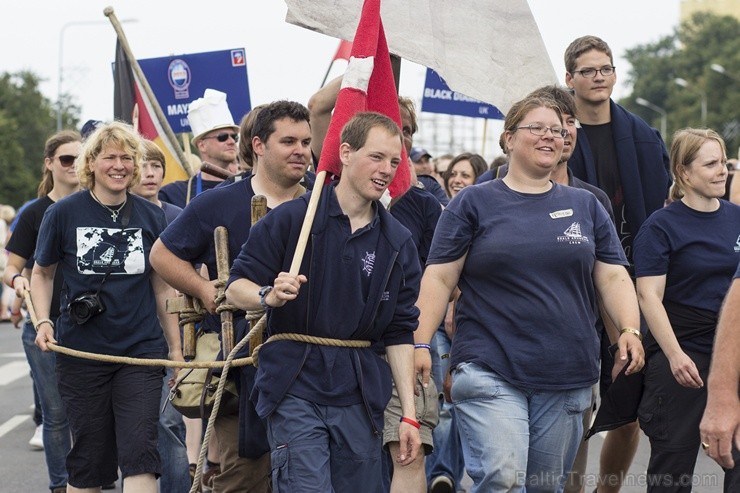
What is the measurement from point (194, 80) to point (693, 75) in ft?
330

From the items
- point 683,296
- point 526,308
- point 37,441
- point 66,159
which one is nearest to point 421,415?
point 526,308

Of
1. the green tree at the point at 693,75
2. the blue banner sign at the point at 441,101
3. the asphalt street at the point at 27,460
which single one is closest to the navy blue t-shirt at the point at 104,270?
the asphalt street at the point at 27,460

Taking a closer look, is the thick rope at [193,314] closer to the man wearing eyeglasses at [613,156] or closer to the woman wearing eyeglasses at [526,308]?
the woman wearing eyeglasses at [526,308]

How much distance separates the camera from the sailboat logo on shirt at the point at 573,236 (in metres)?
5.50

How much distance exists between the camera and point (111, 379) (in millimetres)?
6551

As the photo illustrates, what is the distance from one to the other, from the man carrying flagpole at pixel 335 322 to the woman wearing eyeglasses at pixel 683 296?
1549mm

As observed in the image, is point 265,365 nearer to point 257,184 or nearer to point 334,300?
point 334,300

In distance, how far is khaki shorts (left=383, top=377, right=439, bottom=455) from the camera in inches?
220

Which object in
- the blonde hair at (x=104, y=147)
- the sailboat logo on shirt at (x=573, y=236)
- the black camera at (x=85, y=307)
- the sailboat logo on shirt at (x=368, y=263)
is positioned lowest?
the black camera at (x=85, y=307)

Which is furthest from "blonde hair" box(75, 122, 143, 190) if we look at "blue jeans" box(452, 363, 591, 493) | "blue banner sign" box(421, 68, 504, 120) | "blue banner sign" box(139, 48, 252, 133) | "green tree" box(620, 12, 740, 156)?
"green tree" box(620, 12, 740, 156)

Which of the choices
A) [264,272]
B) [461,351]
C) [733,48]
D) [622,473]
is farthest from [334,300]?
[733,48]

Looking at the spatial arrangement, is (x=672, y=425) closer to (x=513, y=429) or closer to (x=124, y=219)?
(x=513, y=429)

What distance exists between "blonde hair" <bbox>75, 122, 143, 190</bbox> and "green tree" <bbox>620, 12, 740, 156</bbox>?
254 feet

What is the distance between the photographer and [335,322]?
16.8 feet
